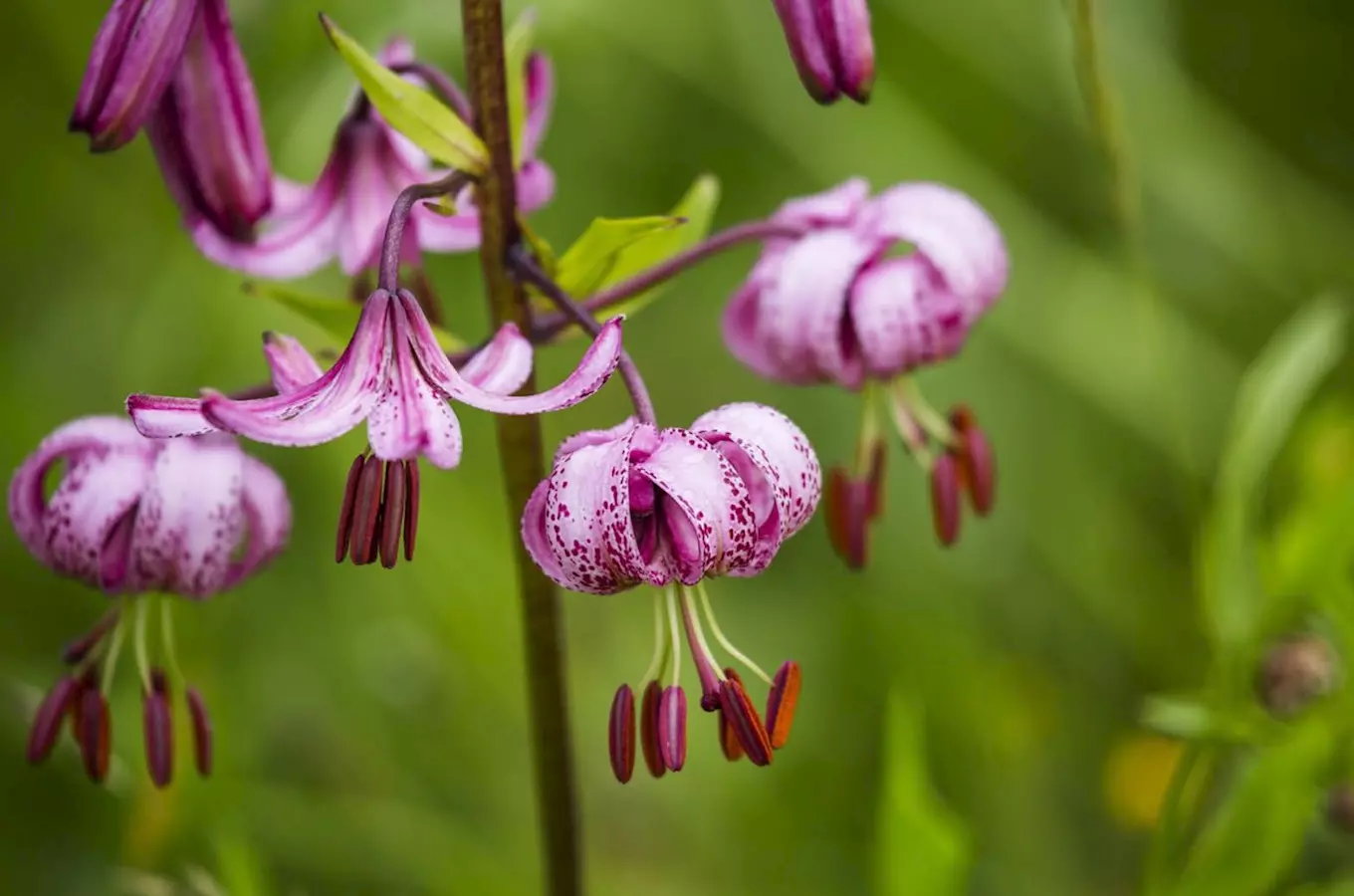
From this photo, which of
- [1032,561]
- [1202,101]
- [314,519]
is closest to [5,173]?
[314,519]

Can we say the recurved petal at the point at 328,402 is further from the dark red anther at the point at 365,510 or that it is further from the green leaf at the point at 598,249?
the green leaf at the point at 598,249

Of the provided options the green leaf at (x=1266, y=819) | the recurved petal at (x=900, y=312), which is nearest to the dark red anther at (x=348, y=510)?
the recurved petal at (x=900, y=312)

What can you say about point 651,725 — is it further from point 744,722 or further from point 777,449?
point 777,449

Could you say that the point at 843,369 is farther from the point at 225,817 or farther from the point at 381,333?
the point at 225,817

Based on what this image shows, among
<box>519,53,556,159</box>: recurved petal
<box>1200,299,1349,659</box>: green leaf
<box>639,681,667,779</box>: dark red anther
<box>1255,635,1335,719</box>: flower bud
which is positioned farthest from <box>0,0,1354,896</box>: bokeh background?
<box>519,53,556,159</box>: recurved petal

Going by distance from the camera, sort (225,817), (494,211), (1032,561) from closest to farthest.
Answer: (494,211) < (225,817) < (1032,561)

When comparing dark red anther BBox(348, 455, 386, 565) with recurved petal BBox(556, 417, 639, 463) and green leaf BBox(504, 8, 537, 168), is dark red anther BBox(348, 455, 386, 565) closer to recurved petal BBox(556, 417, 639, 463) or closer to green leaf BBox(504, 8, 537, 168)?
recurved petal BBox(556, 417, 639, 463)
